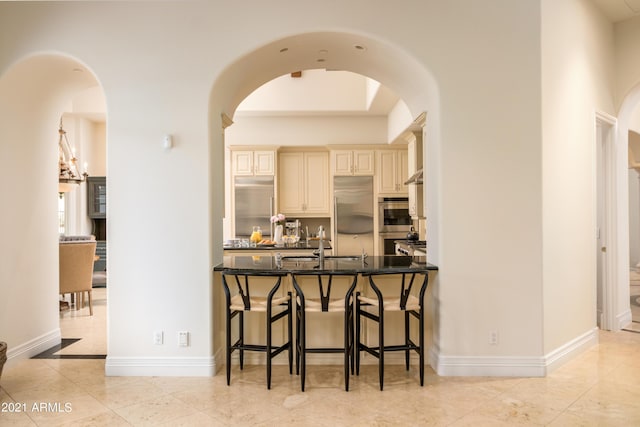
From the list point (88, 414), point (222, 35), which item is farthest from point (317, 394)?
point (222, 35)

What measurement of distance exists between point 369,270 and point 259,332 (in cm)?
118

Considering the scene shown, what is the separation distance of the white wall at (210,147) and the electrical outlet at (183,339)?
5cm

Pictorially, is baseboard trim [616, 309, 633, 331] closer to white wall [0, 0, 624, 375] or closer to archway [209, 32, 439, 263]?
white wall [0, 0, 624, 375]

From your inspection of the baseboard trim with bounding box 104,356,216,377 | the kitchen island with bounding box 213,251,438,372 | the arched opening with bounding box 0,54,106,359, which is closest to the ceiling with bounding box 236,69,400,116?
the arched opening with bounding box 0,54,106,359

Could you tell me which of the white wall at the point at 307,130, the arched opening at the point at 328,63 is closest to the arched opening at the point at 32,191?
the arched opening at the point at 328,63

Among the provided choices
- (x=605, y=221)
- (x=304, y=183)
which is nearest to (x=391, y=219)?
(x=304, y=183)

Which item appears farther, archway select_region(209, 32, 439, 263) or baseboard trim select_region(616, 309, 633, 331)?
baseboard trim select_region(616, 309, 633, 331)

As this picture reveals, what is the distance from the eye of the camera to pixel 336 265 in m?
3.58

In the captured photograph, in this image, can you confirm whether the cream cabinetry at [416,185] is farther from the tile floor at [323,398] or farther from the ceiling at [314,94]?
the tile floor at [323,398]

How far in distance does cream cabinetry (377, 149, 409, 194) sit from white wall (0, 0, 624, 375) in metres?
4.19

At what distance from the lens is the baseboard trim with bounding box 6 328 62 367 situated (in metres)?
3.77

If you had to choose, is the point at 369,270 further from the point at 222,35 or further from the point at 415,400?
the point at 222,35

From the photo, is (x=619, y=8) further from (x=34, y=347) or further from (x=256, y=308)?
(x=34, y=347)

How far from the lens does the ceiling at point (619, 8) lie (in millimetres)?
4102
